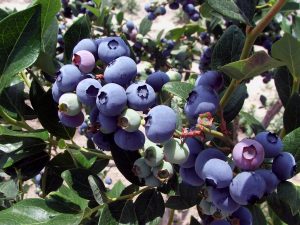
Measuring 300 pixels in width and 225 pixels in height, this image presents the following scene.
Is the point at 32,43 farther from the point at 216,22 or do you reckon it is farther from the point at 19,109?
the point at 216,22

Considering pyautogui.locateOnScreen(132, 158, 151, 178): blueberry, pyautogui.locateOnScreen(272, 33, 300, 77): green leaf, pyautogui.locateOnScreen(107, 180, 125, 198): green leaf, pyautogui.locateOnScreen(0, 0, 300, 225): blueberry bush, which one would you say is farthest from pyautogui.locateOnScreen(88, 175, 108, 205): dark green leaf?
pyautogui.locateOnScreen(272, 33, 300, 77): green leaf

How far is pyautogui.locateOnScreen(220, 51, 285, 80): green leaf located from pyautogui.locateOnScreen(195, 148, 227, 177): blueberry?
0.58 feet

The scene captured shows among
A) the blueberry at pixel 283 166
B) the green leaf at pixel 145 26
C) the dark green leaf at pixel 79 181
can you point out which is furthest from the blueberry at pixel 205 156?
the green leaf at pixel 145 26

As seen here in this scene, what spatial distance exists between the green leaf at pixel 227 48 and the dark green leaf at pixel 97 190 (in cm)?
44

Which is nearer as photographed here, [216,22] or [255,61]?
[255,61]

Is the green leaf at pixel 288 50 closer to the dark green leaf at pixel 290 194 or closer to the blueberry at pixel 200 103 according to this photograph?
the blueberry at pixel 200 103

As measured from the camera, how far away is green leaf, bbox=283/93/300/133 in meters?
1.16

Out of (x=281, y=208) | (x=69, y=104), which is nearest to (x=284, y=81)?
(x=281, y=208)

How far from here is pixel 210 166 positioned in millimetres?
844

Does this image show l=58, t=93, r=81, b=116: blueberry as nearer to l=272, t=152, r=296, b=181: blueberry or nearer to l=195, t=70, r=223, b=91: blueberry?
l=195, t=70, r=223, b=91: blueberry

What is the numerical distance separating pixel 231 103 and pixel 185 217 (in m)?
2.84

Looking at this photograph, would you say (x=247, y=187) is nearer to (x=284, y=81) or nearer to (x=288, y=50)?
(x=288, y=50)

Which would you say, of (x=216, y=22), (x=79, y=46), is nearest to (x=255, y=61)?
(x=79, y=46)

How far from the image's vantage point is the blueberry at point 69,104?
0.91 m
